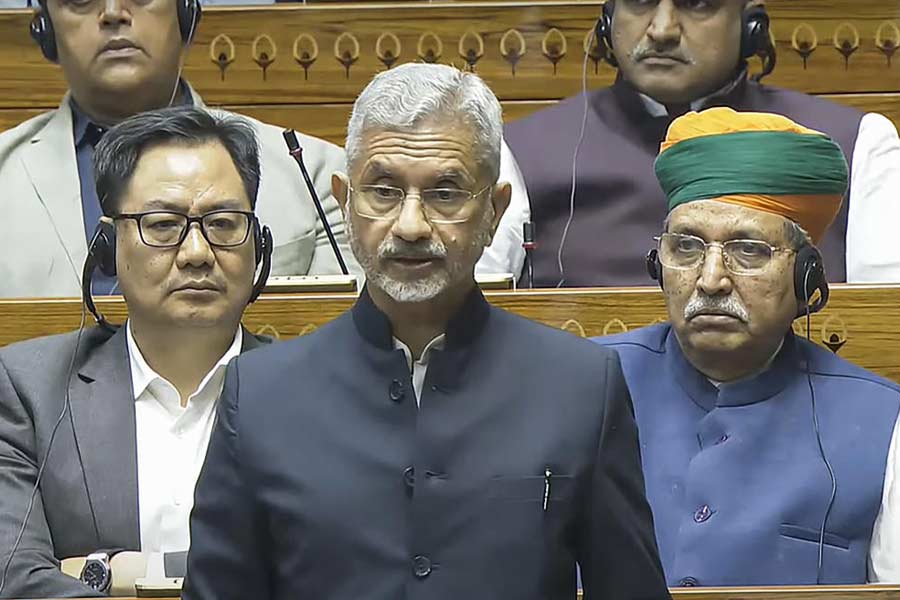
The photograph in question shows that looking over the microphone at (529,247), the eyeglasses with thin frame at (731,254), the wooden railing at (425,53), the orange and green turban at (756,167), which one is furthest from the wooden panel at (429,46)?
the eyeglasses with thin frame at (731,254)

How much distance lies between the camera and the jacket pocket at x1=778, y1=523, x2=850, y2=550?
1.81m

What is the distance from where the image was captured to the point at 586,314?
7.28ft

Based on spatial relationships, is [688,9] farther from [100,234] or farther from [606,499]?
[606,499]

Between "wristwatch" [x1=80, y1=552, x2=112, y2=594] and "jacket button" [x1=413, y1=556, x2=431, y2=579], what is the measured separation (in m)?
0.51

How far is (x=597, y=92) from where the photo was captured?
2680 millimetres

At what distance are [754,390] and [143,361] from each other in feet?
2.08

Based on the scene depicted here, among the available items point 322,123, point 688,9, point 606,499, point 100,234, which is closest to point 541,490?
point 606,499

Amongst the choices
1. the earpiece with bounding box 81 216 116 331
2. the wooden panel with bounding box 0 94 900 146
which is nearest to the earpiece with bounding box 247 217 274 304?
the earpiece with bounding box 81 216 116 331

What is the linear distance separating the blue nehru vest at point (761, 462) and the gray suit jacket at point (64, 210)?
0.58 metres

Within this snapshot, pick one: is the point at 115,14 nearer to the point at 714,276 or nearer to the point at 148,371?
the point at 148,371

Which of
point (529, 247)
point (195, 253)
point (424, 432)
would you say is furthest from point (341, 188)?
point (529, 247)

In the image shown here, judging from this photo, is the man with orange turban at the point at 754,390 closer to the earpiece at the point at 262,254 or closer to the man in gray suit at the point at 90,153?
the earpiece at the point at 262,254

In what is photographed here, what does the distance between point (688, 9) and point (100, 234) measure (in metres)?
0.93

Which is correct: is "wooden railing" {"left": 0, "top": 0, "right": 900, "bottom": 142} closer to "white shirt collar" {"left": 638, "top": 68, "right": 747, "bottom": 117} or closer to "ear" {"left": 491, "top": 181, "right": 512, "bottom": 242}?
"white shirt collar" {"left": 638, "top": 68, "right": 747, "bottom": 117}
